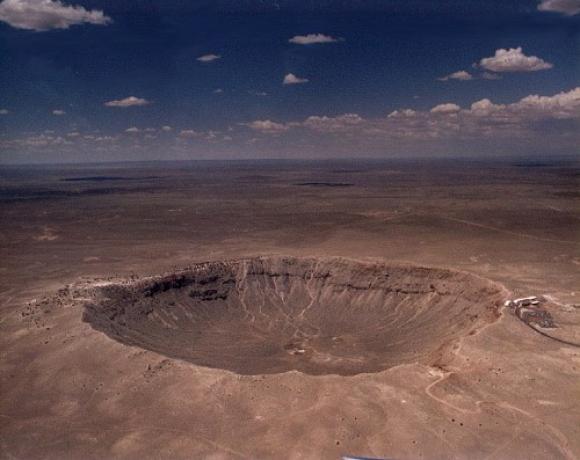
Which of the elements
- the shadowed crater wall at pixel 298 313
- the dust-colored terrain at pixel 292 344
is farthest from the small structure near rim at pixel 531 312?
the shadowed crater wall at pixel 298 313

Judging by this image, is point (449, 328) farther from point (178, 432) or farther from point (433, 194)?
point (433, 194)

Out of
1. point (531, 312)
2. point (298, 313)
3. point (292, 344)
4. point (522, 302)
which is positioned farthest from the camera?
point (298, 313)

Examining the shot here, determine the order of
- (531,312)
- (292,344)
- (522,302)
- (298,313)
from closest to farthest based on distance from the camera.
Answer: (531,312) → (522,302) → (292,344) → (298,313)

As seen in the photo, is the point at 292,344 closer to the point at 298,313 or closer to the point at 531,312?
the point at 298,313

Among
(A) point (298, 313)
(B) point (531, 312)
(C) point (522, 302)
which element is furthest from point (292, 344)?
(C) point (522, 302)

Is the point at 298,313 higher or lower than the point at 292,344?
higher
